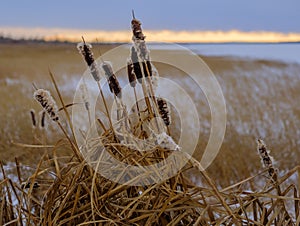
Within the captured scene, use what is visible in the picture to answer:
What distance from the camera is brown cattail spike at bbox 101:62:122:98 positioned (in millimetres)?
560

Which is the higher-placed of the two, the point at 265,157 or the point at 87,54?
the point at 87,54

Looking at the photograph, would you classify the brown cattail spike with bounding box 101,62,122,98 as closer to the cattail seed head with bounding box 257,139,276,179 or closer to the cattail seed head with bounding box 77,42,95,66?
the cattail seed head with bounding box 77,42,95,66

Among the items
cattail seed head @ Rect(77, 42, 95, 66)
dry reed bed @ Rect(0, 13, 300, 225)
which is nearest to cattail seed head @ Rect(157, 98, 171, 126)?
dry reed bed @ Rect(0, 13, 300, 225)

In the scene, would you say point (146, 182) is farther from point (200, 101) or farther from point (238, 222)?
point (200, 101)

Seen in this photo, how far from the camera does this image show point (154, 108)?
0.58 meters

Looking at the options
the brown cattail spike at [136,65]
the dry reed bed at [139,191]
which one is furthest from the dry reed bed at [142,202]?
the brown cattail spike at [136,65]

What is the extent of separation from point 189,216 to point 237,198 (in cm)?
7

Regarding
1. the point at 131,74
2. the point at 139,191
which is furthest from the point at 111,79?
the point at 139,191

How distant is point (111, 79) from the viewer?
22.3 inches

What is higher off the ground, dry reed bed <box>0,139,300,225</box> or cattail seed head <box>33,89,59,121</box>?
cattail seed head <box>33,89,59,121</box>

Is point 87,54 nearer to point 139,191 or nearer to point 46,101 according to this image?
point 46,101

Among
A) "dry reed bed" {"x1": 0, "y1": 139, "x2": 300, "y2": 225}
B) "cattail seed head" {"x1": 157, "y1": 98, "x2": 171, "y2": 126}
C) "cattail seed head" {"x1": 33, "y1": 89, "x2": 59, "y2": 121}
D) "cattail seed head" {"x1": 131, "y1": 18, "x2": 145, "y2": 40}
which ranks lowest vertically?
"dry reed bed" {"x1": 0, "y1": 139, "x2": 300, "y2": 225}

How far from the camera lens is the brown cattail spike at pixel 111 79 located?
1.84 feet

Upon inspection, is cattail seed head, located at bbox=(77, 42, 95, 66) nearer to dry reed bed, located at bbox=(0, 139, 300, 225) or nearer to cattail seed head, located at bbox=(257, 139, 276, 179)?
dry reed bed, located at bbox=(0, 139, 300, 225)
